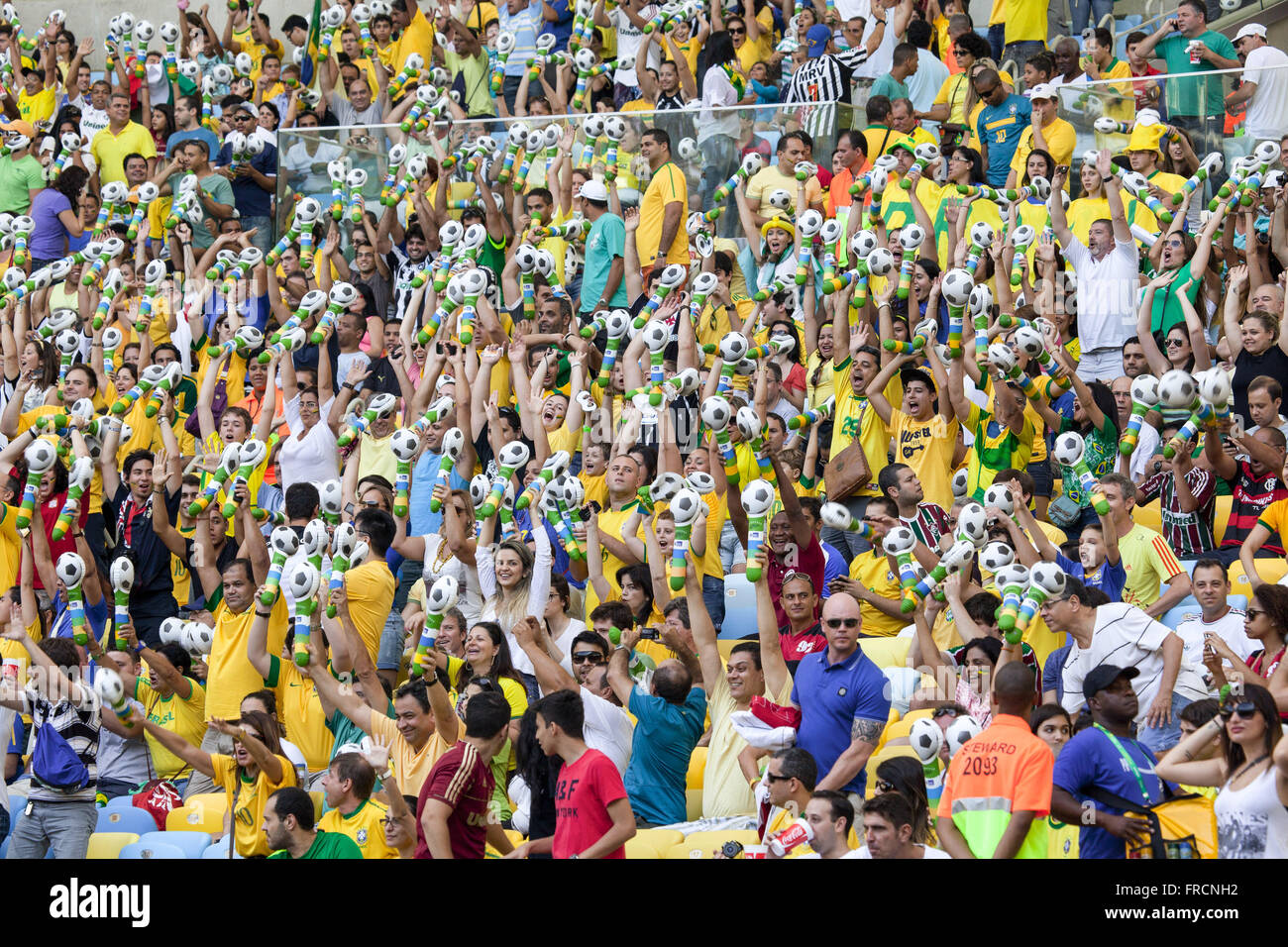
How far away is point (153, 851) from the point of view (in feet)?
25.6

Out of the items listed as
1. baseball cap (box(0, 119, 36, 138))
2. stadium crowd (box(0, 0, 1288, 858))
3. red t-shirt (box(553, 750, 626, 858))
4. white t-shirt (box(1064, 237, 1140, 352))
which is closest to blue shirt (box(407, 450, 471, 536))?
stadium crowd (box(0, 0, 1288, 858))

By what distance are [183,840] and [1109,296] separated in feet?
21.5

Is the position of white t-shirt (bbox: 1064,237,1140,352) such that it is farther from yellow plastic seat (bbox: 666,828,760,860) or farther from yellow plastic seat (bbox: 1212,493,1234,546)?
yellow plastic seat (bbox: 666,828,760,860)

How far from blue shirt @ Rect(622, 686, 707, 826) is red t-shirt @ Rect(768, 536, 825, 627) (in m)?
1.39

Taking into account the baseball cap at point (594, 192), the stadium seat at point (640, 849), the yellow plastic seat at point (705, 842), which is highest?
the baseball cap at point (594, 192)

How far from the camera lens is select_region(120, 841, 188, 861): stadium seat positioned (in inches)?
306

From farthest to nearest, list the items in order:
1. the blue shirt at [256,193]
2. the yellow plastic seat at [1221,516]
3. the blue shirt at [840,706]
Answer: the blue shirt at [256,193]
the yellow plastic seat at [1221,516]
the blue shirt at [840,706]

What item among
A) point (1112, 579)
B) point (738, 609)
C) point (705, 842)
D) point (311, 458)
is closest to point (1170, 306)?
point (1112, 579)

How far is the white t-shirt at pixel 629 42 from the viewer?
1483 centimetres

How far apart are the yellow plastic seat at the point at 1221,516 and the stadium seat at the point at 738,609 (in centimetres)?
245

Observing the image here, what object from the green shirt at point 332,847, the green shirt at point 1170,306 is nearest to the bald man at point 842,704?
the green shirt at point 332,847

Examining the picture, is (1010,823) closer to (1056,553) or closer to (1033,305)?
(1056,553)

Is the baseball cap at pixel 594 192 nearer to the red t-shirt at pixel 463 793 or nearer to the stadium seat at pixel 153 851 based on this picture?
the stadium seat at pixel 153 851

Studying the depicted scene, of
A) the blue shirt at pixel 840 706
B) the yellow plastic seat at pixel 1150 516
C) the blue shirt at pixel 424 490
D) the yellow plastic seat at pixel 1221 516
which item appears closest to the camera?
the blue shirt at pixel 840 706
